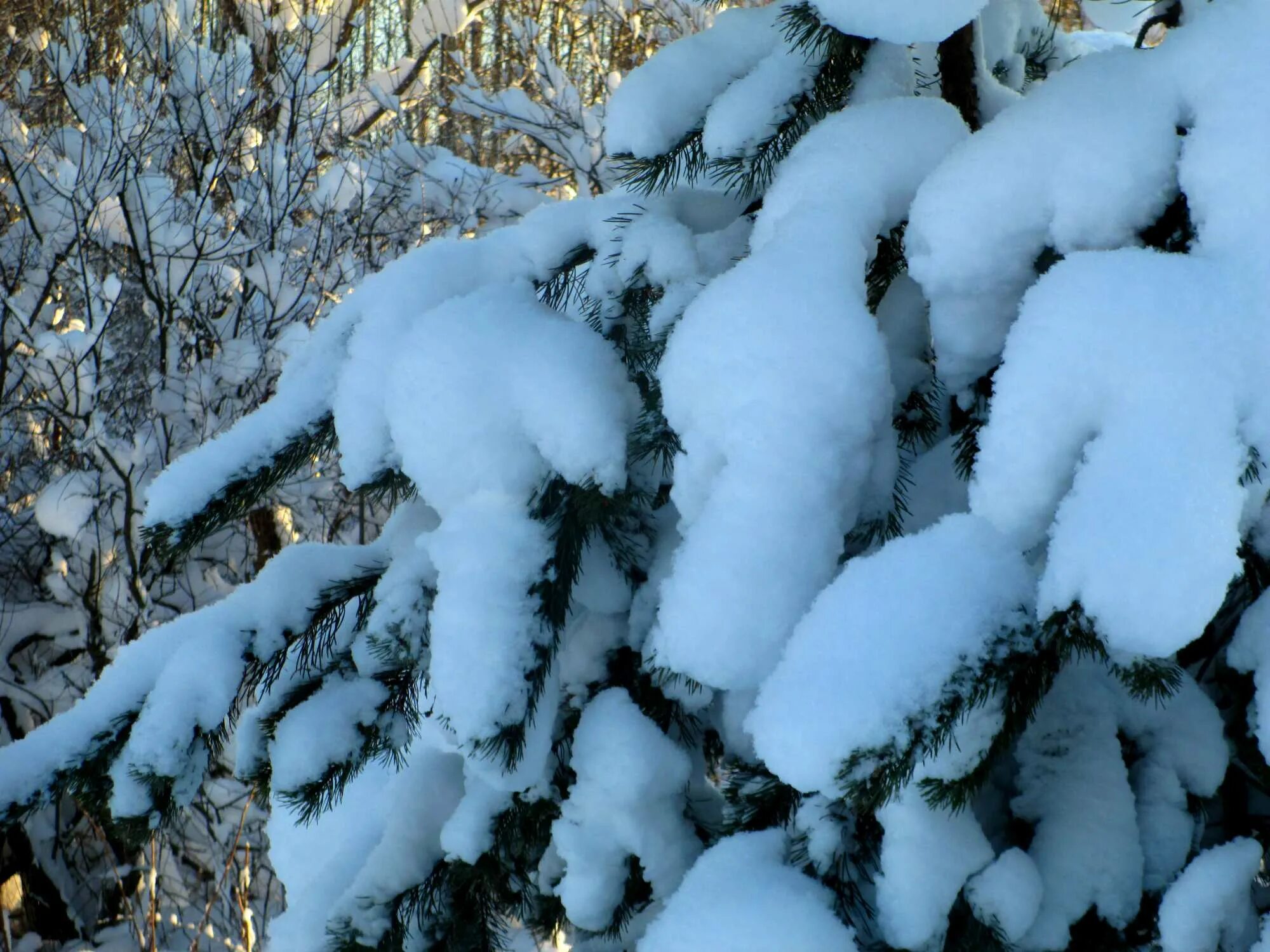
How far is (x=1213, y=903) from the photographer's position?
0.99 meters

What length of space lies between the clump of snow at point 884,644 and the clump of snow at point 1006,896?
1.20ft

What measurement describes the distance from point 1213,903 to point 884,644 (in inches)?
19.3

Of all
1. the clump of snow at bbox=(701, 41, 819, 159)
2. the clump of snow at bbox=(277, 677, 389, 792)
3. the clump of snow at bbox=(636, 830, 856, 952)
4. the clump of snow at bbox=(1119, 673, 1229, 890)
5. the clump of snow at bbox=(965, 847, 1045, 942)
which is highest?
the clump of snow at bbox=(701, 41, 819, 159)

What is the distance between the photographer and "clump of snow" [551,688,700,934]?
1.25 meters

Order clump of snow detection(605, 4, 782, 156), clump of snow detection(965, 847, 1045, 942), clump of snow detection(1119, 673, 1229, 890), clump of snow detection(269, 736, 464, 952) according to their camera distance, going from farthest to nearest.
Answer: clump of snow detection(269, 736, 464, 952)
clump of snow detection(605, 4, 782, 156)
clump of snow detection(1119, 673, 1229, 890)
clump of snow detection(965, 847, 1045, 942)

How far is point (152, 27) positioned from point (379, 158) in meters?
1.40

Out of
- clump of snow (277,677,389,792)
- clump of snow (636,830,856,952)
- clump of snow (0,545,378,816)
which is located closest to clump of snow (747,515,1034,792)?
clump of snow (636,830,856,952)

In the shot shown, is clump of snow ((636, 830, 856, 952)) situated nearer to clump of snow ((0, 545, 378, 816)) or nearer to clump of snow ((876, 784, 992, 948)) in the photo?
clump of snow ((876, 784, 992, 948))

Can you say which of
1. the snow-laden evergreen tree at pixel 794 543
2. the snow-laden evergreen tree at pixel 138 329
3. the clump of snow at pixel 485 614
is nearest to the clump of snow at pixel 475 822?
the snow-laden evergreen tree at pixel 794 543

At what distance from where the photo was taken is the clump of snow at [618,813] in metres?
1.25

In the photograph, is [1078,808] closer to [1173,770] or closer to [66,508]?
[1173,770]

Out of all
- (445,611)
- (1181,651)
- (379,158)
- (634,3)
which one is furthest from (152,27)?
(1181,651)

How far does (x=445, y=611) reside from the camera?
3.68 ft

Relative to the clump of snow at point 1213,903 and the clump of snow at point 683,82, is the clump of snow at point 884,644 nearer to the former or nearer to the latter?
the clump of snow at point 1213,903
